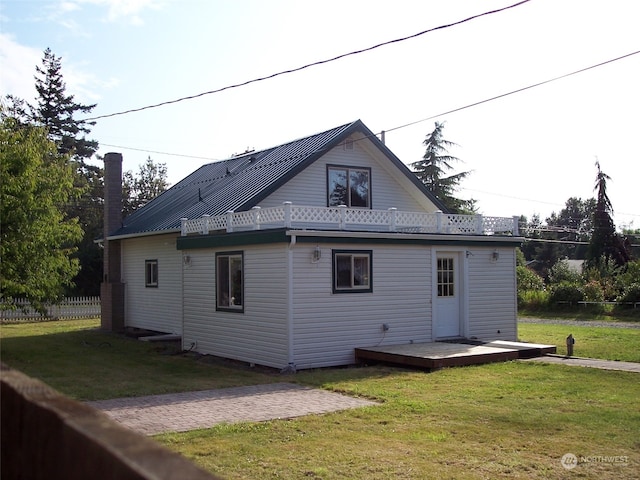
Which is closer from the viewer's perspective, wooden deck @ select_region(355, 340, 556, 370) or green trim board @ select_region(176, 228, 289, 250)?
wooden deck @ select_region(355, 340, 556, 370)

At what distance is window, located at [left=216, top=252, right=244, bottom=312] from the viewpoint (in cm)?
1652

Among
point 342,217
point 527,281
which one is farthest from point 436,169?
point 342,217

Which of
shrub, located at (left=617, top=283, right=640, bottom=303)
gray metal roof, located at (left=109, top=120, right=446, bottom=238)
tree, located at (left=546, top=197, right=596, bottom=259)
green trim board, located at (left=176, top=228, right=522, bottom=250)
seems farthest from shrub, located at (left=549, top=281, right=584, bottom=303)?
tree, located at (left=546, top=197, right=596, bottom=259)

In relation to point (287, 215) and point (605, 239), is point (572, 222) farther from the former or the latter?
point (287, 215)

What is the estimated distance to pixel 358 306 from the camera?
1602 cm

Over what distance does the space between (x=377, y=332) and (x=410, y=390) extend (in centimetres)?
471

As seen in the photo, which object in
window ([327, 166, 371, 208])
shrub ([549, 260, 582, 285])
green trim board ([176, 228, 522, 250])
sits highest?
window ([327, 166, 371, 208])

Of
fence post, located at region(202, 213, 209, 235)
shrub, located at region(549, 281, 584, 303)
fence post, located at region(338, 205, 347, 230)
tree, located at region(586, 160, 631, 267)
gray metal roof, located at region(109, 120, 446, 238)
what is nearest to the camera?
fence post, located at region(338, 205, 347, 230)

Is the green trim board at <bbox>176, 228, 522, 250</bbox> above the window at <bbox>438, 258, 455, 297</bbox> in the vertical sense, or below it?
above

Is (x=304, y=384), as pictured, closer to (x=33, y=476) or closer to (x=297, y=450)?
(x=297, y=450)

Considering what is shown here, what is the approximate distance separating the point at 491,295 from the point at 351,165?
5529 mm

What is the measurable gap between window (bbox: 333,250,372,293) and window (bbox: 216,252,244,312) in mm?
2366

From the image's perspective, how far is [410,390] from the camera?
11.7 meters

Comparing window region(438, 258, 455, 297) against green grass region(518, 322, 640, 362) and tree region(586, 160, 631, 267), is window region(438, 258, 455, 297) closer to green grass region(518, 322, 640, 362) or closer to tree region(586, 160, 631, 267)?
green grass region(518, 322, 640, 362)
